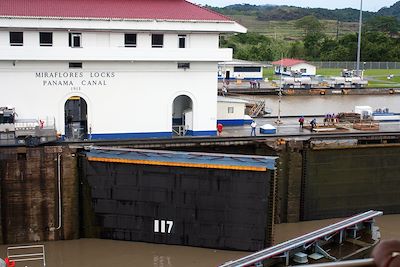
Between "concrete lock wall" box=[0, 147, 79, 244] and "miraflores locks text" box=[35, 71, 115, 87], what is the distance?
11.7 feet

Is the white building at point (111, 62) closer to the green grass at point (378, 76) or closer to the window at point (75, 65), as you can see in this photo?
the window at point (75, 65)

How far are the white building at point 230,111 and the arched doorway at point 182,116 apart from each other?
70.6 inches

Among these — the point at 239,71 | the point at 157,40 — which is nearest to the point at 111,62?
the point at 157,40

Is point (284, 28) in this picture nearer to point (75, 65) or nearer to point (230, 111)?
point (230, 111)

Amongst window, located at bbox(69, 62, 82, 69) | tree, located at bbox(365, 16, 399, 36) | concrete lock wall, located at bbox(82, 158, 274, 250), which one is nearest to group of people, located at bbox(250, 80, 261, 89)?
window, located at bbox(69, 62, 82, 69)

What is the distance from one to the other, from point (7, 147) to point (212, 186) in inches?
290

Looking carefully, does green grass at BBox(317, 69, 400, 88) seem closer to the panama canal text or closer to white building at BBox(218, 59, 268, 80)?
white building at BBox(218, 59, 268, 80)

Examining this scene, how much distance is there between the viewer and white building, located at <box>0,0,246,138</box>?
21094mm

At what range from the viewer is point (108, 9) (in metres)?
22.6

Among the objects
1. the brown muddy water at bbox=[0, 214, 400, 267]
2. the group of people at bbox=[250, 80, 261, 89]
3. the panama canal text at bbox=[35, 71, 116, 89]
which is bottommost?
the brown muddy water at bbox=[0, 214, 400, 267]

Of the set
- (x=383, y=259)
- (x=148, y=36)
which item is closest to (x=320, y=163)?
(x=148, y=36)

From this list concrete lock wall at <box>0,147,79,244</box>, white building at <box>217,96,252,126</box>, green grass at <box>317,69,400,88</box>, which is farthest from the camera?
green grass at <box>317,69,400,88</box>

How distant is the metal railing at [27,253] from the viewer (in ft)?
57.4

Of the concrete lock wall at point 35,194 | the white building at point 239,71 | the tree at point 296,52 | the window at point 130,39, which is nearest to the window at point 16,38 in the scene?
the window at point 130,39
